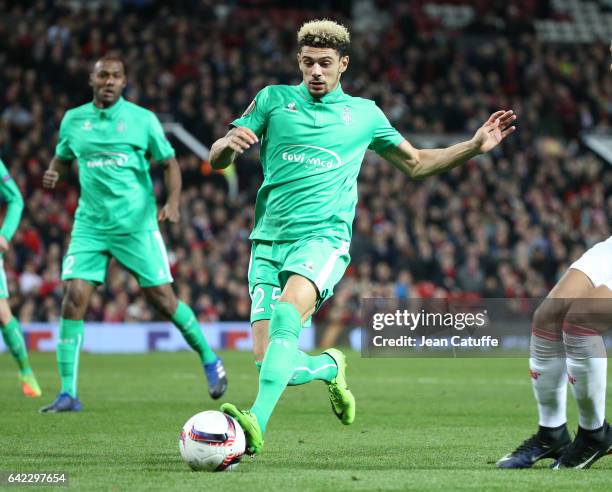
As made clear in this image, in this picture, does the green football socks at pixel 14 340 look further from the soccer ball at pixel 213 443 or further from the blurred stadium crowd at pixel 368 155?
the blurred stadium crowd at pixel 368 155

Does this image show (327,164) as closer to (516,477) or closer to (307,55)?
(307,55)

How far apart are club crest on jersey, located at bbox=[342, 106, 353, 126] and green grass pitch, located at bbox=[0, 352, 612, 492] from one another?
1.89m

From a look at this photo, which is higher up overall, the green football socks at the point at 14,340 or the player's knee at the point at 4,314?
the player's knee at the point at 4,314

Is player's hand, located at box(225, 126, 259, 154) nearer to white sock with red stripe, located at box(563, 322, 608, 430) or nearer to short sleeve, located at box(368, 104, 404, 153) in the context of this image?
short sleeve, located at box(368, 104, 404, 153)

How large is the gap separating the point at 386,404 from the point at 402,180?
13.2 meters

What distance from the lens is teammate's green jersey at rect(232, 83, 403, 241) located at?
268 inches

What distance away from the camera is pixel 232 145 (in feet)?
21.0

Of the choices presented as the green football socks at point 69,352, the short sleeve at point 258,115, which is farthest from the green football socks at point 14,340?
the short sleeve at point 258,115

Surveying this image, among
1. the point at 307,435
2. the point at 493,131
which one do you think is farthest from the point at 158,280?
the point at 493,131

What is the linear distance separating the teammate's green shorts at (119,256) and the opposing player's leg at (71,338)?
0.10 m

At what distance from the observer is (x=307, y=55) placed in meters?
6.83

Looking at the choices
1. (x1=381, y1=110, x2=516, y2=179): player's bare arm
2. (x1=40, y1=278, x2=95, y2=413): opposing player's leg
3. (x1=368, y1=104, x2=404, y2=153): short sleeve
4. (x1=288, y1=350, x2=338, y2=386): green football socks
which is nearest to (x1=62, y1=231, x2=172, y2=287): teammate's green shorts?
(x1=40, y1=278, x2=95, y2=413): opposing player's leg

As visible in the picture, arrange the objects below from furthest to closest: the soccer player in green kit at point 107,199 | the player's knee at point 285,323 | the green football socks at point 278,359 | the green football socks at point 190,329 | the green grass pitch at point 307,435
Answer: the green football socks at point 190,329 → the soccer player in green kit at point 107,199 → the player's knee at point 285,323 → the green football socks at point 278,359 → the green grass pitch at point 307,435

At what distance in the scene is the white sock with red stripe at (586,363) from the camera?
6.28 m
